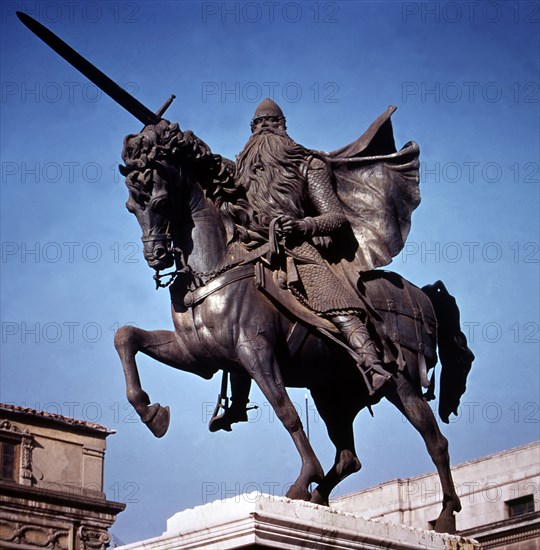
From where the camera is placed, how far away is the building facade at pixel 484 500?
3722 centimetres

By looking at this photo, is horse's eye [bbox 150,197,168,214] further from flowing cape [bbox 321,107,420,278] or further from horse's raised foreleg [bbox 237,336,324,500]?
flowing cape [bbox 321,107,420,278]

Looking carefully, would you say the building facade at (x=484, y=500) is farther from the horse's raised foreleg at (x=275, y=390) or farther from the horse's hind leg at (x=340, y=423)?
the horse's raised foreleg at (x=275, y=390)

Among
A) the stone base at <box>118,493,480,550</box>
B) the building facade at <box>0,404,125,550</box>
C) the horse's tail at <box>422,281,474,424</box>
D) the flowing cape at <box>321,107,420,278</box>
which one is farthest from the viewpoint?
the building facade at <box>0,404,125,550</box>

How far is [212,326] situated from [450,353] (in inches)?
119

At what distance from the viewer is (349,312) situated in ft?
36.4

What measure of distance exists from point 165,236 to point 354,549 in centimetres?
289

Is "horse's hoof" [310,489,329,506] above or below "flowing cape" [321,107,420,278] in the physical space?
below

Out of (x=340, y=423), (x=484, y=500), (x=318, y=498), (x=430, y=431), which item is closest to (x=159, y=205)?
(x=340, y=423)

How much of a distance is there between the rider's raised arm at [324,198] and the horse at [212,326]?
756 millimetres

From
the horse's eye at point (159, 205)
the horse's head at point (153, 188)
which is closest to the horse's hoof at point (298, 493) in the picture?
the horse's head at point (153, 188)

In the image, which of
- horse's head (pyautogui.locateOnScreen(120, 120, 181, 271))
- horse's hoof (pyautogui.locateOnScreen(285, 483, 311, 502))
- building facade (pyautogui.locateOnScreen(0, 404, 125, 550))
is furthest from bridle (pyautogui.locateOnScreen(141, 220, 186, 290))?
building facade (pyautogui.locateOnScreen(0, 404, 125, 550))

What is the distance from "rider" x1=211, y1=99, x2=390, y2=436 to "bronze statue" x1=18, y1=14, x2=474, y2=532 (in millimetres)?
12

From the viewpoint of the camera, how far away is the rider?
36.2 ft

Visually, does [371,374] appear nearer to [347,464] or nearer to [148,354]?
[347,464]
